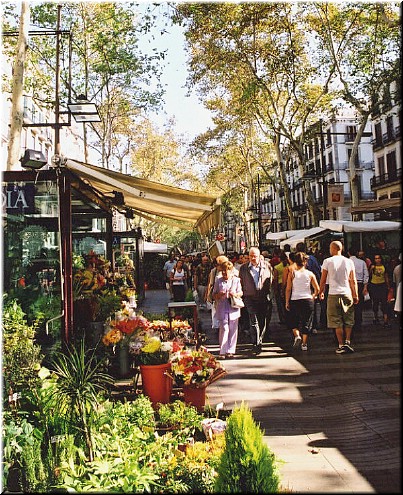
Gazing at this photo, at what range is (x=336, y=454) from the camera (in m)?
4.05

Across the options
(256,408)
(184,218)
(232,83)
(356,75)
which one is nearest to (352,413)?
(256,408)

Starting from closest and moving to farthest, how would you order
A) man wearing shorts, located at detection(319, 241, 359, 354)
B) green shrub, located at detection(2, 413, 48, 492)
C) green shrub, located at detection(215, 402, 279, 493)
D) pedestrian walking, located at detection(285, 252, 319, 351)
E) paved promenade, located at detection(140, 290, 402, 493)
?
green shrub, located at detection(215, 402, 279, 493)
green shrub, located at detection(2, 413, 48, 492)
paved promenade, located at detection(140, 290, 402, 493)
man wearing shorts, located at detection(319, 241, 359, 354)
pedestrian walking, located at detection(285, 252, 319, 351)

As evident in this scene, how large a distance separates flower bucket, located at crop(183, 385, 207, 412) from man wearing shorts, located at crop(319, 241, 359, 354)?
3564 millimetres

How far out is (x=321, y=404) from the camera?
5.49 metres

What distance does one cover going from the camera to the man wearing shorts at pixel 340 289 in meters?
8.02

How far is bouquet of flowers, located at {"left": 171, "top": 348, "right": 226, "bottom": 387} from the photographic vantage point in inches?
205

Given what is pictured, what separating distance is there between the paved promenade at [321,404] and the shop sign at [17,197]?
10.4ft

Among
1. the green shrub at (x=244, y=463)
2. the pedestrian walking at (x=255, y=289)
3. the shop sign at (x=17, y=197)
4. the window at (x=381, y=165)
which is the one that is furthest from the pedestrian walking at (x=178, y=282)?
the window at (x=381, y=165)

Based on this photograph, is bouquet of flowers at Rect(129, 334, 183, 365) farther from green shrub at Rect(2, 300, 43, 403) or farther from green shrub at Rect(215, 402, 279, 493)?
green shrub at Rect(215, 402, 279, 493)

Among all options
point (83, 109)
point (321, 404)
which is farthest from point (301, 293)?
point (83, 109)

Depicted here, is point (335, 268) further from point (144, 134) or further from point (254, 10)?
point (144, 134)

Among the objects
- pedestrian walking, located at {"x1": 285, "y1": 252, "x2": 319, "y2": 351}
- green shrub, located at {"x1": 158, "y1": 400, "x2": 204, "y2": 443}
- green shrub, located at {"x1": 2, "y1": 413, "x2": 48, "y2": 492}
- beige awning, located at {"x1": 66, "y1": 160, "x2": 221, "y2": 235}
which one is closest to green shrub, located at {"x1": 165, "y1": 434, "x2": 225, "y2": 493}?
green shrub, located at {"x1": 158, "y1": 400, "x2": 204, "y2": 443}

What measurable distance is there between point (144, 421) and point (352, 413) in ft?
7.25

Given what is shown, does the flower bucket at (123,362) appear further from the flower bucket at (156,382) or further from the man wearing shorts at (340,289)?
the man wearing shorts at (340,289)
